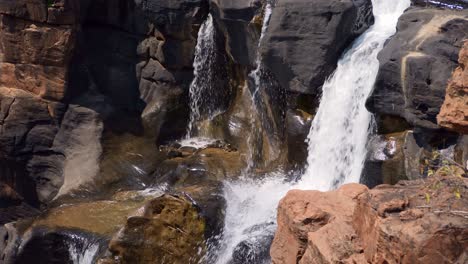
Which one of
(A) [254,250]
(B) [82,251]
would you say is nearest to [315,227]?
(A) [254,250]

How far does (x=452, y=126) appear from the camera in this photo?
181 inches

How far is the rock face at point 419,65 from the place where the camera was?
7.86 metres

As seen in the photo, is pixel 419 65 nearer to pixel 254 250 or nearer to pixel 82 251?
pixel 254 250

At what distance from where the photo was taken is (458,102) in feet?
14.7

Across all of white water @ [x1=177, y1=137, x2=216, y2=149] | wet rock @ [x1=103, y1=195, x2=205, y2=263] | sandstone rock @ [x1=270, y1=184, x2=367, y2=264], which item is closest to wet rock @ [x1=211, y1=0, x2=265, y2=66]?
white water @ [x1=177, y1=137, x2=216, y2=149]

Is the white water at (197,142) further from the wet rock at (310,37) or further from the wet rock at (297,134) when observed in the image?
the wet rock at (310,37)

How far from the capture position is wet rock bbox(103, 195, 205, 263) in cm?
779

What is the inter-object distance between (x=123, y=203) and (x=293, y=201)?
4.92m

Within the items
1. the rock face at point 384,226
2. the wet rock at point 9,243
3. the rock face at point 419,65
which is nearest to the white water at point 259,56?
the rock face at point 419,65

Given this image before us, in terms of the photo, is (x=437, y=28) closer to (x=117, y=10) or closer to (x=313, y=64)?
(x=313, y=64)

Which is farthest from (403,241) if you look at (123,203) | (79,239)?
(123,203)

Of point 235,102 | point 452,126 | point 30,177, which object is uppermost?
point 452,126

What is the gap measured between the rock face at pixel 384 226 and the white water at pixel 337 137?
3.36m

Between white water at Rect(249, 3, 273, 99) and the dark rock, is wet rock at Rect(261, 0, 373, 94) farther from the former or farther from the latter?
the dark rock
